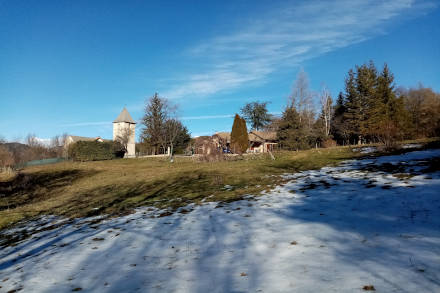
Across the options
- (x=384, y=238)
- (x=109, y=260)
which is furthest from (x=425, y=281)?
(x=109, y=260)

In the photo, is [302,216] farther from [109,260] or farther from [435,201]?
[109,260]

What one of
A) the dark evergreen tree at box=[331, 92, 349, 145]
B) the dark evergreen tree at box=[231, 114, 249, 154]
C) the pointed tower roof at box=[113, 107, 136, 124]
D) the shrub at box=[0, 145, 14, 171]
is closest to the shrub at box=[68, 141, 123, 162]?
the shrub at box=[0, 145, 14, 171]

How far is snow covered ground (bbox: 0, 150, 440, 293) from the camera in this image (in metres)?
2.90

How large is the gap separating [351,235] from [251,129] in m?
50.9

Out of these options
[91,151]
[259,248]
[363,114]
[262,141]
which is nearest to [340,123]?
[363,114]

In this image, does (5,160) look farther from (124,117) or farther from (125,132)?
(124,117)

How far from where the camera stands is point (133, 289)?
308cm

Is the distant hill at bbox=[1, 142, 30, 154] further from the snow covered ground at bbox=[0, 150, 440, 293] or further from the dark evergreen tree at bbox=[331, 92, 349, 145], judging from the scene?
the dark evergreen tree at bbox=[331, 92, 349, 145]

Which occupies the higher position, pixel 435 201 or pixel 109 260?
pixel 435 201

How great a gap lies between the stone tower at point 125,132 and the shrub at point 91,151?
5.97 metres

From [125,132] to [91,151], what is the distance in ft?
30.5

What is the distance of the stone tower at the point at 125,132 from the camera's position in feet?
142

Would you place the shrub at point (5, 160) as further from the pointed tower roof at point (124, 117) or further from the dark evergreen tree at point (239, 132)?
the dark evergreen tree at point (239, 132)

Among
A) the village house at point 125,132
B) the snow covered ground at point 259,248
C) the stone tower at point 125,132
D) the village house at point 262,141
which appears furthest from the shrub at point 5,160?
the village house at point 262,141
